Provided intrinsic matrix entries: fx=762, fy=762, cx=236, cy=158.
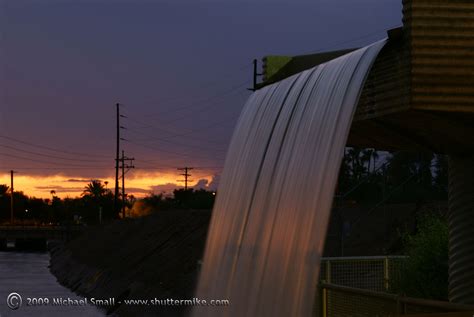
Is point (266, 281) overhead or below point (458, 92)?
below

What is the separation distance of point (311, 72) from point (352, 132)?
5.06 ft

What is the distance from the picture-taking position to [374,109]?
12.8m

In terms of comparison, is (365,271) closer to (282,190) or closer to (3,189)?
(282,190)

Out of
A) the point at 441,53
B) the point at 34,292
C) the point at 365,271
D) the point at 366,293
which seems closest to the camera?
the point at 441,53

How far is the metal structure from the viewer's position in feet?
37.6

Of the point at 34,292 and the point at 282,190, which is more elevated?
the point at 282,190

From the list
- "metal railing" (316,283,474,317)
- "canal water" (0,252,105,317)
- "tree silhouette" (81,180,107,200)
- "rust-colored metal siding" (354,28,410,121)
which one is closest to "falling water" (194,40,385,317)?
"rust-colored metal siding" (354,28,410,121)

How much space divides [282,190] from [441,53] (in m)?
4.21

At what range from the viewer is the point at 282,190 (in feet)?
47.1

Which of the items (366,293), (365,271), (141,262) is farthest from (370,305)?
(141,262)

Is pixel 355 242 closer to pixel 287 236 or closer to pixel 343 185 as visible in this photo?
pixel 287 236

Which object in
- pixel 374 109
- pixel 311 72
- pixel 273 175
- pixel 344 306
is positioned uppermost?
pixel 311 72

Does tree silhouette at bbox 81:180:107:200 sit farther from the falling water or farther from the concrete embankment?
the falling water

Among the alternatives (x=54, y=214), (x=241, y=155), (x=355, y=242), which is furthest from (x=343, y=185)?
(x=54, y=214)
